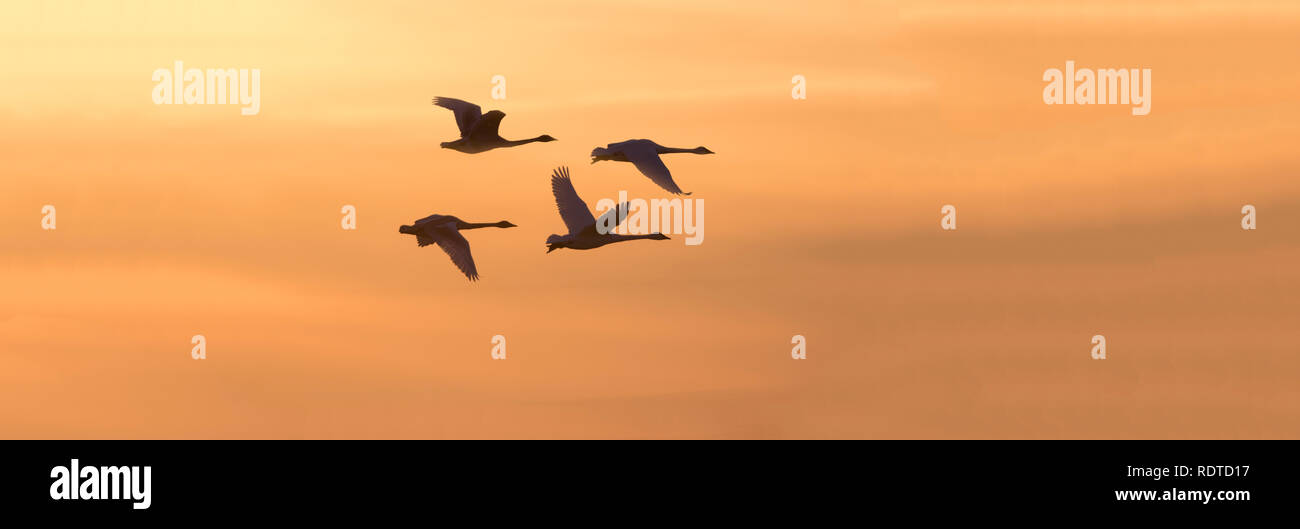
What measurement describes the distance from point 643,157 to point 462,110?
→ 3.59 metres

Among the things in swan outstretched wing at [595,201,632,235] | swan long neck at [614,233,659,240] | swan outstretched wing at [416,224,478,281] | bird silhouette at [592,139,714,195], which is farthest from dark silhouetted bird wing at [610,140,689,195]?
swan outstretched wing at [416,224,478,281]

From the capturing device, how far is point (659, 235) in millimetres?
22734

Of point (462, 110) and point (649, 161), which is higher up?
point (462, 110)

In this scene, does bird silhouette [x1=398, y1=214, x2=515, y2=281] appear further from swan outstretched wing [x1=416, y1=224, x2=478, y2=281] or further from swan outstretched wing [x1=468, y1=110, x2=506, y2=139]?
swan outstretched wing [x1=468, y1=110, x2=506, y2=139]

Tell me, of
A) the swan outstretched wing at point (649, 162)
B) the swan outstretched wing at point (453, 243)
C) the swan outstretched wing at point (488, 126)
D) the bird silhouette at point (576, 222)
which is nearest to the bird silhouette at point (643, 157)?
the swan outstretched wing at point (649, 162)

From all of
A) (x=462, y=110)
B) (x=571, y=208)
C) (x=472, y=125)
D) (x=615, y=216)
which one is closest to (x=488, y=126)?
(x=472, y=125)

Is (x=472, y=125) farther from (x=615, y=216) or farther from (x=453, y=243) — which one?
(x=615, y=216)

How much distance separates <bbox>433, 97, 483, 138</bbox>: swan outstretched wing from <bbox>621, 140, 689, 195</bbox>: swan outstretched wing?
2.67m

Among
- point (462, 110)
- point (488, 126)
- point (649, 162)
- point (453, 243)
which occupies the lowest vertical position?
point (453, 243)

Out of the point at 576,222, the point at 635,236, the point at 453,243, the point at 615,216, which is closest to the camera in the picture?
the point at 615,216

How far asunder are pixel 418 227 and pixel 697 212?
15.1ft

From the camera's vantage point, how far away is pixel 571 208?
21453 millimetres

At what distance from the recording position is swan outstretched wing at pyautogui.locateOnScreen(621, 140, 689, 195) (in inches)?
742
